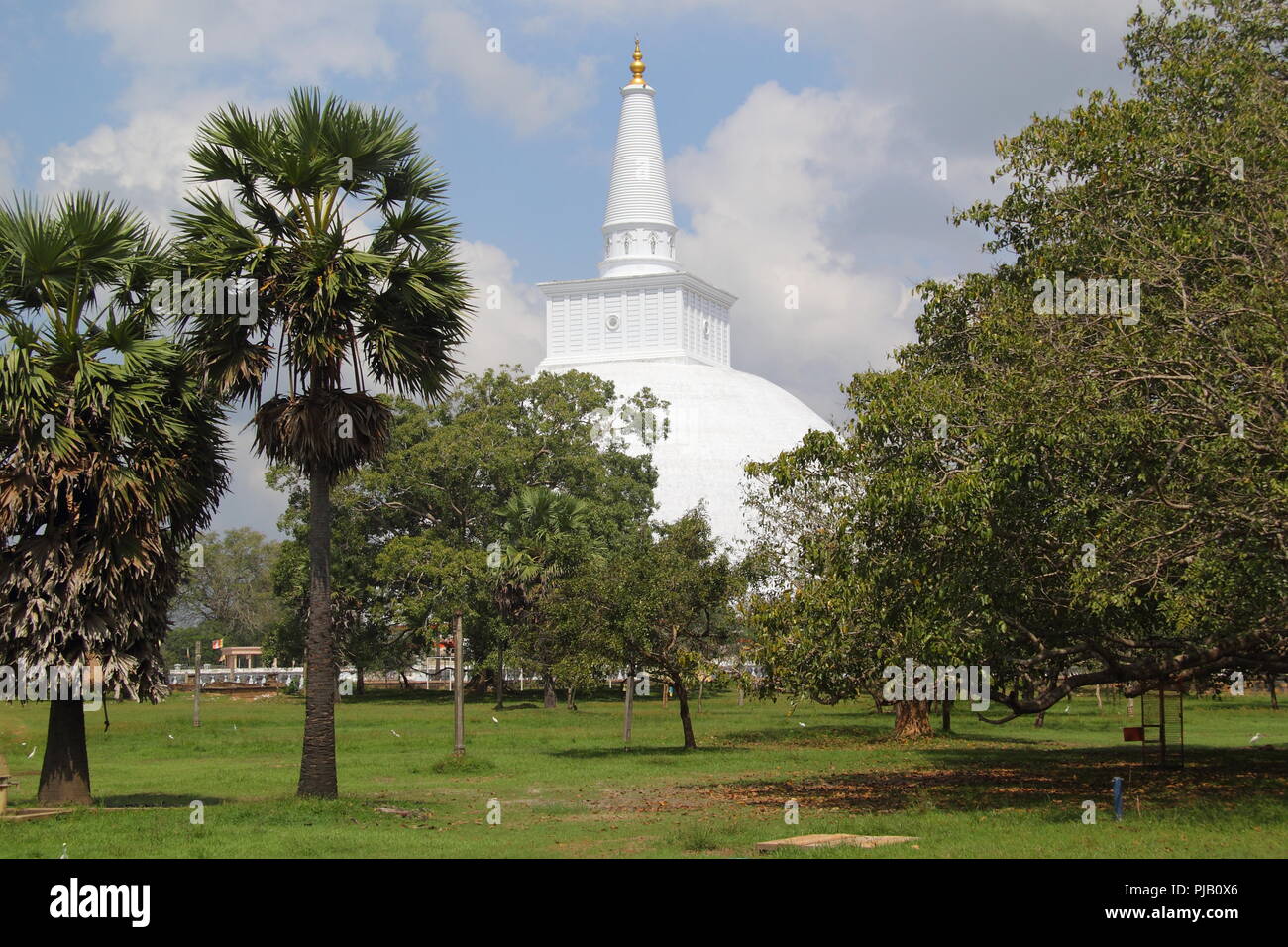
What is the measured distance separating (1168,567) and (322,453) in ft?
32.5

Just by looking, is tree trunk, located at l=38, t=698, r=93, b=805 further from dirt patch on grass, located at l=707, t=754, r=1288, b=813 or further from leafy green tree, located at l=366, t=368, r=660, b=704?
leafy green tree, located at l=366, t=368, r=660, b=704

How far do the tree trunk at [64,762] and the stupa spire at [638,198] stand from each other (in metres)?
59.0

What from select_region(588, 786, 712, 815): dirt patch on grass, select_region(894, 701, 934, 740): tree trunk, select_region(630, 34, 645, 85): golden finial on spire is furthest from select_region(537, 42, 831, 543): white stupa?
select_region(588, 786, 712, 815): dirt patch on grass

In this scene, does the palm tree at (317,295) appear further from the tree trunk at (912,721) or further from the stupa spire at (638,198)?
the stupa spire at (638,198)

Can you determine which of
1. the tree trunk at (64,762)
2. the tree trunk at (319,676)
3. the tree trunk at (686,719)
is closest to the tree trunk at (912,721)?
the tree trunk at (686,719)

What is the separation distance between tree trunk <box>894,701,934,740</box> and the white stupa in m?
36.3

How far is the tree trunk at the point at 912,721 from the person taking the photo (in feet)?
95.1

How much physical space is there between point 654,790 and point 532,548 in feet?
74.5

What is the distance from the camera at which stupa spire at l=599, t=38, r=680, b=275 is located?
71000 mm

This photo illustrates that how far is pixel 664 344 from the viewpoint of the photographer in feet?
250

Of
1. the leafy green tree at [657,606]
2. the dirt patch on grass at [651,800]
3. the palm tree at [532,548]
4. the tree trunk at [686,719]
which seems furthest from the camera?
the palm tree at [532,548]
